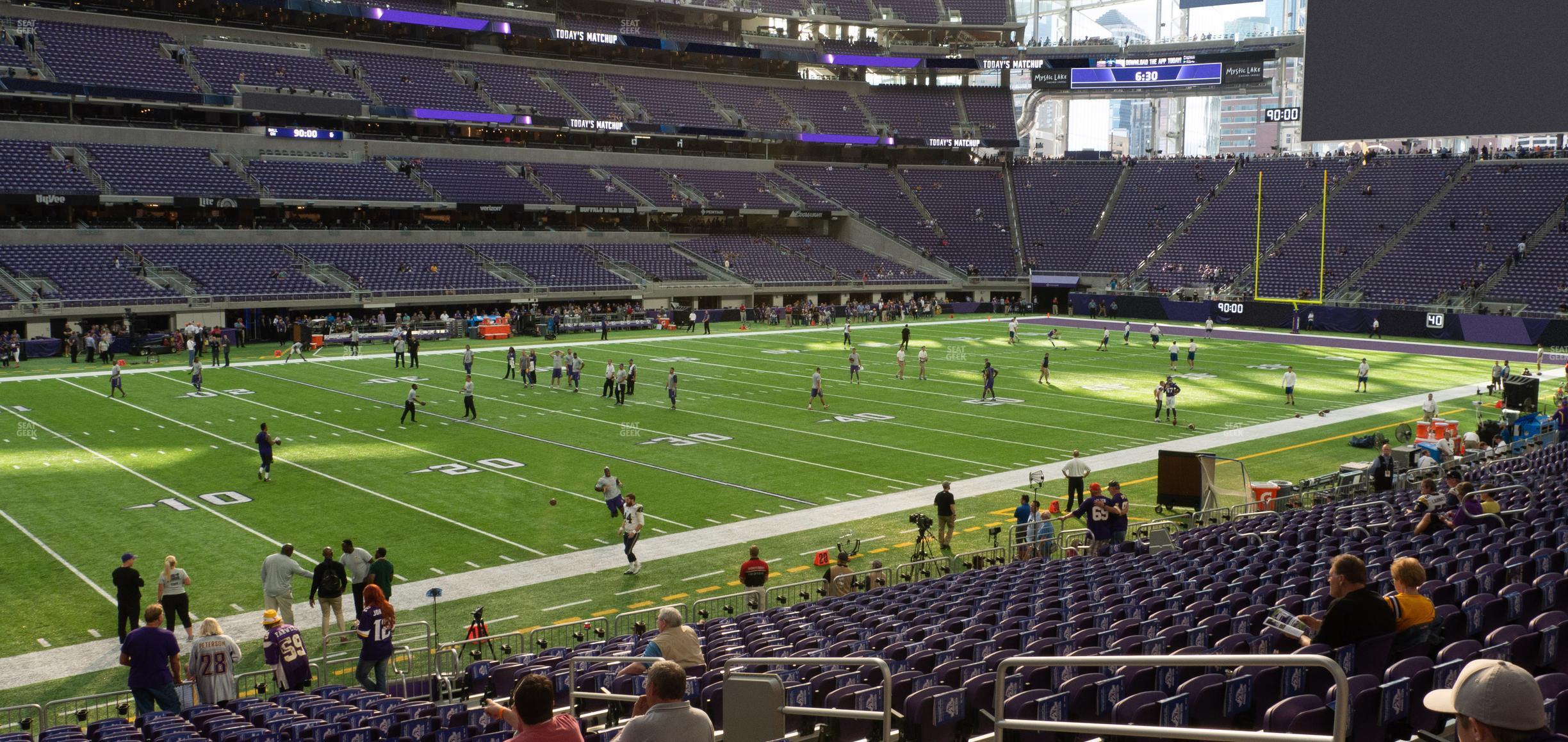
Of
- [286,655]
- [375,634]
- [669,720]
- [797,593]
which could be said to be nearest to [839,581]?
[797,593]

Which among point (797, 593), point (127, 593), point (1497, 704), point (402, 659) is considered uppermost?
point (1497, 704)

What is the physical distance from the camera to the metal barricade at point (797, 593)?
16547mm

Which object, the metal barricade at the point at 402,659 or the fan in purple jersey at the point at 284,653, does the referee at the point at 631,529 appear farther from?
the fan in purple jersey at the point at 284,653

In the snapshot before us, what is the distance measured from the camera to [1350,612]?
672cm

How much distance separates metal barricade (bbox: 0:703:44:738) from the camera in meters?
11.3

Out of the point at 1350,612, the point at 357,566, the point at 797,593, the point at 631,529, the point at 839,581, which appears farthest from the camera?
the point at 631,529

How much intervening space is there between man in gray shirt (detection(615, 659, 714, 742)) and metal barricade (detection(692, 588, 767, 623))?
33.7ft

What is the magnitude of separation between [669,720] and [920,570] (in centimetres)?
1371

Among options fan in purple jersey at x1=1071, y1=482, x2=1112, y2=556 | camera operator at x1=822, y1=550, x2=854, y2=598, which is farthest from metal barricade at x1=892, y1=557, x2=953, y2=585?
fan in purple jersey at x1=1071, y1=482, x2=1112, y2=556

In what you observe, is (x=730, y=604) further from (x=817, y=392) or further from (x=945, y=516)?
(x=817, y=392)

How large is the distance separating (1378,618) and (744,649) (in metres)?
5.80

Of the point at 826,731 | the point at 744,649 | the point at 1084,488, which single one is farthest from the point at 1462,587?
the point at 1084,488

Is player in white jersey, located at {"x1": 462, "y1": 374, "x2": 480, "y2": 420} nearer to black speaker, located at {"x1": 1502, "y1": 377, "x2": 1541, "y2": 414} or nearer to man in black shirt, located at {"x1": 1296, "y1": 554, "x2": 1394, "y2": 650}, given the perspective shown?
man in black shirt, located at {"x1": 1296, "y1": 554, "x2": 1394, "y2": 650}

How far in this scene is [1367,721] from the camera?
628cm
